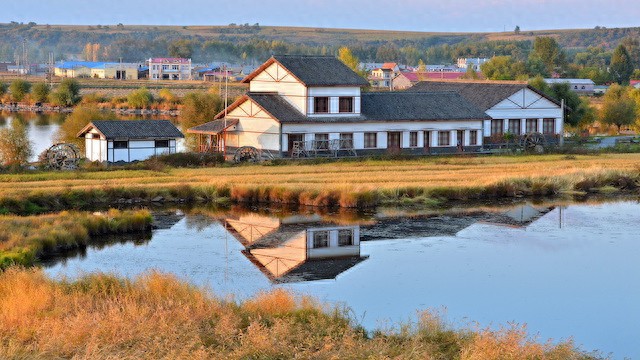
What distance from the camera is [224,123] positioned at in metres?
43.8

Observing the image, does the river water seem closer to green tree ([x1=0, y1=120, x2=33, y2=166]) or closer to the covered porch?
green tree ([x1=0, y1=120, x2=33, y2=166])

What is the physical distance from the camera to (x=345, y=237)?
85.6 feet

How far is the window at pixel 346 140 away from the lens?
1714 inches

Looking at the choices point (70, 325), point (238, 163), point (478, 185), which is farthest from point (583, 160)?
point (70, 325)

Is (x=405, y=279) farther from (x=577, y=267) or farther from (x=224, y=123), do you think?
(x=224, y=123)

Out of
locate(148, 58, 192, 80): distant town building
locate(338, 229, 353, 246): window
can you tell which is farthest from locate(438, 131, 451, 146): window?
locate(148, 58, 192, 80): distant town building

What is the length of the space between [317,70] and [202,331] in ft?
100

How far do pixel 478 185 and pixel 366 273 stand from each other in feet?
41.9

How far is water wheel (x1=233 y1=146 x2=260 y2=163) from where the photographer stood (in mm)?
41375

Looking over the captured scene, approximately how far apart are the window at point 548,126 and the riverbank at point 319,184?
1050 cm

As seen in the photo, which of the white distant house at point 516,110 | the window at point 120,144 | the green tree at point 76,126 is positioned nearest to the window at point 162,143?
the window at point 120,144

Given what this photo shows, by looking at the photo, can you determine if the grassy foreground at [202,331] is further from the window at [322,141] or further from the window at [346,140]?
the window at [346,140]

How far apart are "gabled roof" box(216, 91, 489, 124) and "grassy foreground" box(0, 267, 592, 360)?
84.1ft

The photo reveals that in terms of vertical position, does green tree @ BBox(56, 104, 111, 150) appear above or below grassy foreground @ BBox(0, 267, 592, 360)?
above
